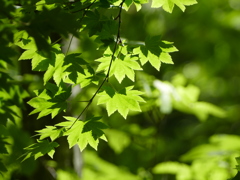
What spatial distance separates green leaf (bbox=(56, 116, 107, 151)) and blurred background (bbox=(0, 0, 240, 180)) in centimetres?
9

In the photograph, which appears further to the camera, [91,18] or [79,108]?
[79,108]

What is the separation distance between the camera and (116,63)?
119 centimetres

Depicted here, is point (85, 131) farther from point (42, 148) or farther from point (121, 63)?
point (121, 63)

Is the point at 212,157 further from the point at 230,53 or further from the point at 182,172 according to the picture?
the point at 230,53

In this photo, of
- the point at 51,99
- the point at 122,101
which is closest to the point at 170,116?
the point at 122,101

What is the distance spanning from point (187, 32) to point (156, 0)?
14.0 ft

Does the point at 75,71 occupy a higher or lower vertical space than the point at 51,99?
higher

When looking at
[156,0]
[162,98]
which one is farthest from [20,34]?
[162,98]

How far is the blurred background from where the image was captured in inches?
87.9

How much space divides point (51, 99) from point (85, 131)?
0.58ft

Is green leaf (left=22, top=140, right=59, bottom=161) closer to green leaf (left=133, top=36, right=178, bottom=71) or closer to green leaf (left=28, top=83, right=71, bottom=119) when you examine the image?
green leaf (left=28, top=83, right=71, bottom=119)

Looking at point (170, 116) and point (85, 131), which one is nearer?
point (85, 131)

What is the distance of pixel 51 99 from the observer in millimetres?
1162

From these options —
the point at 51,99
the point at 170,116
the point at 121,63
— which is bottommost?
the point at 170,116
